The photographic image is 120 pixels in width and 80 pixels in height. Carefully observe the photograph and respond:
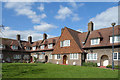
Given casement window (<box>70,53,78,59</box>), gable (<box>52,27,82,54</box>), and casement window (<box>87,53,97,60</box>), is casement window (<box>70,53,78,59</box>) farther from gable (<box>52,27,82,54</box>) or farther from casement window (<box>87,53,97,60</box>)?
casement window (<box>87,53,97,60</box>)

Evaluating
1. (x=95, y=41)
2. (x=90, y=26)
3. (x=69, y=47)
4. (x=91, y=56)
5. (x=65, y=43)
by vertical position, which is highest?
(x=90, y=26)

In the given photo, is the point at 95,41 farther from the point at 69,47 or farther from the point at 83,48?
the point at 69,47

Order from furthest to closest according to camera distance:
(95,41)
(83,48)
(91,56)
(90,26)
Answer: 1. (90,26)
2. (83,48)
3. (95,41)
4. (91,56)

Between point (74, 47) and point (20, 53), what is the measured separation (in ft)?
82.9

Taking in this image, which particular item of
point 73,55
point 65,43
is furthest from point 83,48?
point 65,43

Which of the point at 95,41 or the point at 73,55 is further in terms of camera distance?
the point at 73,55

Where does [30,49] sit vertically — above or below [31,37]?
below

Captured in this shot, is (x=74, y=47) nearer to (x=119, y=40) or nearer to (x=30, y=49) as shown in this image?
(x=119, y=40)

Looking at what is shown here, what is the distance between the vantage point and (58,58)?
33.1 meters

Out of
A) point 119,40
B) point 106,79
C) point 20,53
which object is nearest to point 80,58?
point 119,40

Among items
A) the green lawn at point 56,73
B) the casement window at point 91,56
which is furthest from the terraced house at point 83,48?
the green lawn at point 56,73

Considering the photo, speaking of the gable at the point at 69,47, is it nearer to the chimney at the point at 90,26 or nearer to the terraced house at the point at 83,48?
the terraced house at the point at 83,48

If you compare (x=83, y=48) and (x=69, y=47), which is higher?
(x=69, y=47)

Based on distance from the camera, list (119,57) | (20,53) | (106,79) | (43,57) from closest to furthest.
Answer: (106,79) → (119,57) → (43,57) → (20,53)
